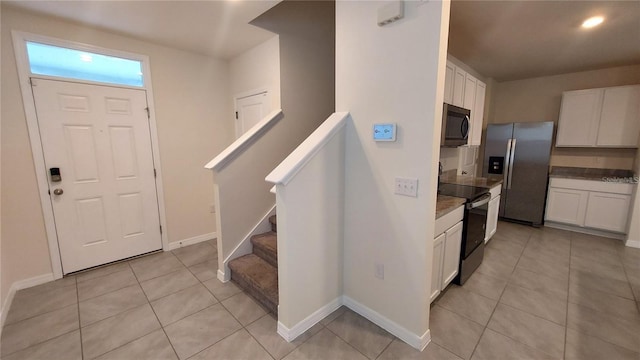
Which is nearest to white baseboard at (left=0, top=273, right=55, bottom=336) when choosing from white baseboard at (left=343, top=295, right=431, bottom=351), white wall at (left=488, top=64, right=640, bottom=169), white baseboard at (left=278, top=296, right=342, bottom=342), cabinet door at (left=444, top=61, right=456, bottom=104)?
white baseboard at (left=278, top=296, right=342, bottom=342)

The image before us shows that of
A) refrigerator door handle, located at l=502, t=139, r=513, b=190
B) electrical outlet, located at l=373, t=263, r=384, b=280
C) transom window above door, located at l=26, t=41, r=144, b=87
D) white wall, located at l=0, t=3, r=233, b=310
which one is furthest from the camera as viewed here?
refrigerator door handle, located at l=502, t=139, r=513, b=190

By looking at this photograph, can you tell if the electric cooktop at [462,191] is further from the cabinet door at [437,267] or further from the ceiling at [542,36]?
the ceiling at [542,36]

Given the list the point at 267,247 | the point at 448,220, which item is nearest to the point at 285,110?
the point at 267,247

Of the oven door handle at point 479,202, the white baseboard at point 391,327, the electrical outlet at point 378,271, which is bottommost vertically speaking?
the white baseboard at point 391,327

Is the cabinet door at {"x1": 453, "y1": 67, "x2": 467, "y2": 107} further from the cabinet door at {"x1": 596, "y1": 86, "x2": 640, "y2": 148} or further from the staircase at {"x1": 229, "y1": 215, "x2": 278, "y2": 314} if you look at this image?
the cabinet door at {"x1": 596, "y1": 86, "x2": 640, "y2": 148}

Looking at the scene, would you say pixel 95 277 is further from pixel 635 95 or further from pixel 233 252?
pixel 635 95

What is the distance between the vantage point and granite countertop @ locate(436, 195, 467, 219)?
6.53ft

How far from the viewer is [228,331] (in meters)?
1.93

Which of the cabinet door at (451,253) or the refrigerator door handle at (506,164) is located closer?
the cabinet door at (451,253)

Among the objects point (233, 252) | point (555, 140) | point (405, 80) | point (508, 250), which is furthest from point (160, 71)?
point (555, 140)

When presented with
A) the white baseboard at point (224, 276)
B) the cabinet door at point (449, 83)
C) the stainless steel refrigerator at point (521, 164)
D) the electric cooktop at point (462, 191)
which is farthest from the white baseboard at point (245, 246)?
the stainless steel refrigerator at point (521, 164)

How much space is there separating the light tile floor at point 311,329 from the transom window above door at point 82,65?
2.05 meters

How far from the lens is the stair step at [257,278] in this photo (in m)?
2.15

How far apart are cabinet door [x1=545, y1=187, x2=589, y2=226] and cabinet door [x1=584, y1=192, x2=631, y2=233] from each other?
0.07 metres
